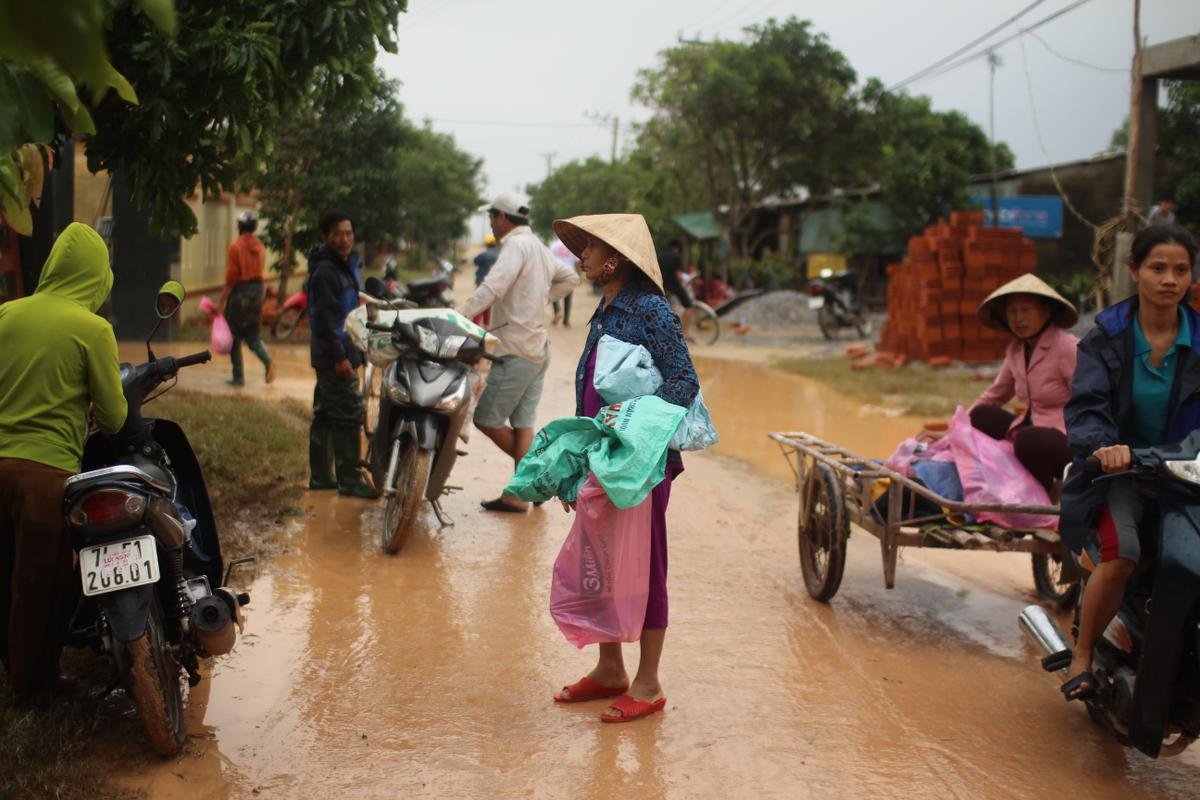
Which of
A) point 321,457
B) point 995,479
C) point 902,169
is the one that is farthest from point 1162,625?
point 902,169

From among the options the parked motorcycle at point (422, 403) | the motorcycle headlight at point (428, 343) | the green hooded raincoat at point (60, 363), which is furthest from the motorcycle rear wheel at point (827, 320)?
the green hooded raincoat at point (60, 363)

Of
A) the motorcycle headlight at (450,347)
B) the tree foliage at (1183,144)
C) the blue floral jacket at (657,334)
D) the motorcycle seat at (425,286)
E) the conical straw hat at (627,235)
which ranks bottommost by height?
the motorcycle headlight at (450,347)

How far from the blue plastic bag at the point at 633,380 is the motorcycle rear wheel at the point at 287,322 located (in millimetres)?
14985

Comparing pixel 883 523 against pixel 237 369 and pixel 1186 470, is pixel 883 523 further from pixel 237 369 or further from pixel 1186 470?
pixel 237 369

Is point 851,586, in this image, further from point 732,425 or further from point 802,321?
point 802,321

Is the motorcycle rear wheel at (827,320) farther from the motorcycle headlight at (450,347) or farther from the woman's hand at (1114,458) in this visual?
the woman's hand at (1114,458)

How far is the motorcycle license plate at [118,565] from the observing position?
3.70m

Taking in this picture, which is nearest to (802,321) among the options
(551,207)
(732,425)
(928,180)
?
(928,180)

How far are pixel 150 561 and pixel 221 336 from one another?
891cm

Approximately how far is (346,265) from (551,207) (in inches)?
2944

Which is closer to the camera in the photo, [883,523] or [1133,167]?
[883,523]

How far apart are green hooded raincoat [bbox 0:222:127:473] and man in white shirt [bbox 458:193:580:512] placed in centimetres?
340

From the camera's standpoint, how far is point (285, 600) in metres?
5.86

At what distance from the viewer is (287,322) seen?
18.9 m
